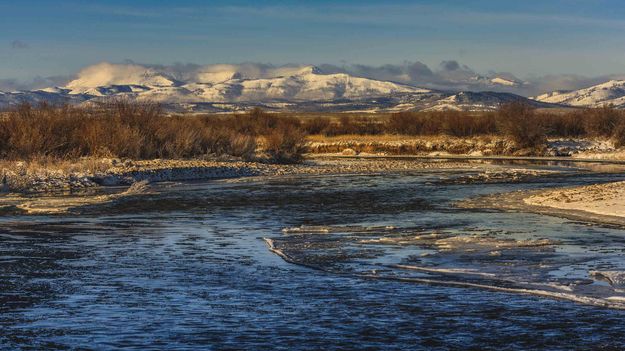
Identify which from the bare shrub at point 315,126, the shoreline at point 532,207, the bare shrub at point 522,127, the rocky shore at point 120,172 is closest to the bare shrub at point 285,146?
the rocky shore at point 120,172

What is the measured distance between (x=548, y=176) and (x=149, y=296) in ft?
95.0

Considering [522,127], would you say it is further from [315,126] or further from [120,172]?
[120,172]

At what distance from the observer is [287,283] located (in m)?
12.8

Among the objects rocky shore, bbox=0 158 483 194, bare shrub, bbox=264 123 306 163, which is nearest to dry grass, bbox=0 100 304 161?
bare shrub, bbox=264 123 306 163

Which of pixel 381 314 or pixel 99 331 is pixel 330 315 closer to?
pixel 381 314

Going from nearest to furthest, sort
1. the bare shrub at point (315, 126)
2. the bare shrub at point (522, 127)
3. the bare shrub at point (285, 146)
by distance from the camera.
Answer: the bare shrub at point (285, 146) → the bare shrub at point (522, 127) → the bare shrub at point (315, 126)

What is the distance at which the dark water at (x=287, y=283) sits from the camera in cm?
962

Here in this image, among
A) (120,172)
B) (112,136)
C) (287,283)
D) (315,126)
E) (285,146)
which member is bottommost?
(287,283)

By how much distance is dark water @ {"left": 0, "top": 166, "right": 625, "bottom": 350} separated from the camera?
9617mm

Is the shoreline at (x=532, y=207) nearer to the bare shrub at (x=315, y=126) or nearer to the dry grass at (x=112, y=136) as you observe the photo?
the dry grass at (x=112, y=136)

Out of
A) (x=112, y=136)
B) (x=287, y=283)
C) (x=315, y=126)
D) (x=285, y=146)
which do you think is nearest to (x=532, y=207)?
(x=287, y=283)

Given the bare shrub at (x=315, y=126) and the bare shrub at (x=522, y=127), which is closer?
the bare shrub at (x=522, y=127)

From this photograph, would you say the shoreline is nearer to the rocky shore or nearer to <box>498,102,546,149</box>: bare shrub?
the rocky shore

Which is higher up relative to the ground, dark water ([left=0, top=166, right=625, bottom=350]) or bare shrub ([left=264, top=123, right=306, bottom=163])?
bare shrub ([left=264, top=123, right=306, bottom=163])
